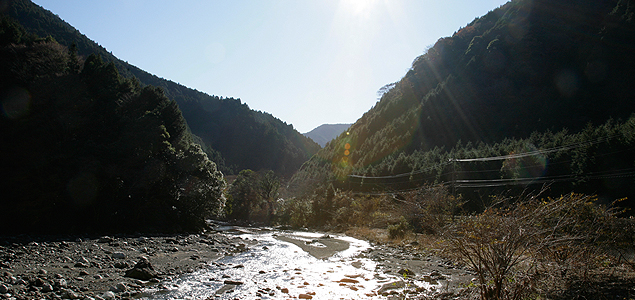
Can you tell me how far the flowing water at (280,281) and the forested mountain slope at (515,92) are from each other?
2276 cm

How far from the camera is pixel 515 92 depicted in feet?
156

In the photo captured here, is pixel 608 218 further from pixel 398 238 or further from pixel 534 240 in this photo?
pixel 398 238

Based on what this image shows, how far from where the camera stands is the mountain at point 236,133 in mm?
124875

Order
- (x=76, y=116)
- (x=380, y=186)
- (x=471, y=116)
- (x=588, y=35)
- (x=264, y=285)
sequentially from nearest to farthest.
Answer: (x=264, y=285), (x=76, y=116), (x=380, y=186), (x=588, y=35), (x=471, y=116)

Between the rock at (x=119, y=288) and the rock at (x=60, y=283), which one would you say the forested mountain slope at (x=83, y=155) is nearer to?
the rock at (x=60, y=283)

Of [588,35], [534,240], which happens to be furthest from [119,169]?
[588,35]

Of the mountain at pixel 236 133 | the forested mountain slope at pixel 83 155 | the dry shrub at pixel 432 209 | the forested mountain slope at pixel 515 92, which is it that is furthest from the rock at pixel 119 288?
the mountain at pixel 236 133

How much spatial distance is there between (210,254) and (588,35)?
6465 centimetres


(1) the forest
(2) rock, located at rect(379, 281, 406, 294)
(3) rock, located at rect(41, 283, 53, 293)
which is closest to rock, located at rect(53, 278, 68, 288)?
(3) rock, located at rect(41, 283, 53, 293)

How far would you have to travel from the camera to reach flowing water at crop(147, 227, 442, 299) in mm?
7426

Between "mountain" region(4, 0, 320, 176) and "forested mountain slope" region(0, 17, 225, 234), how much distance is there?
91.0 metres

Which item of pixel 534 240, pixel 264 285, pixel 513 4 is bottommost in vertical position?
pixel 264 285

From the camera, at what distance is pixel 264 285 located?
27.5 feet

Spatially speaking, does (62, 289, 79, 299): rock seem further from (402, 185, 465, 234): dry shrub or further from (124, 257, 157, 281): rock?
(402, 185, 465, 234): dry shrub
